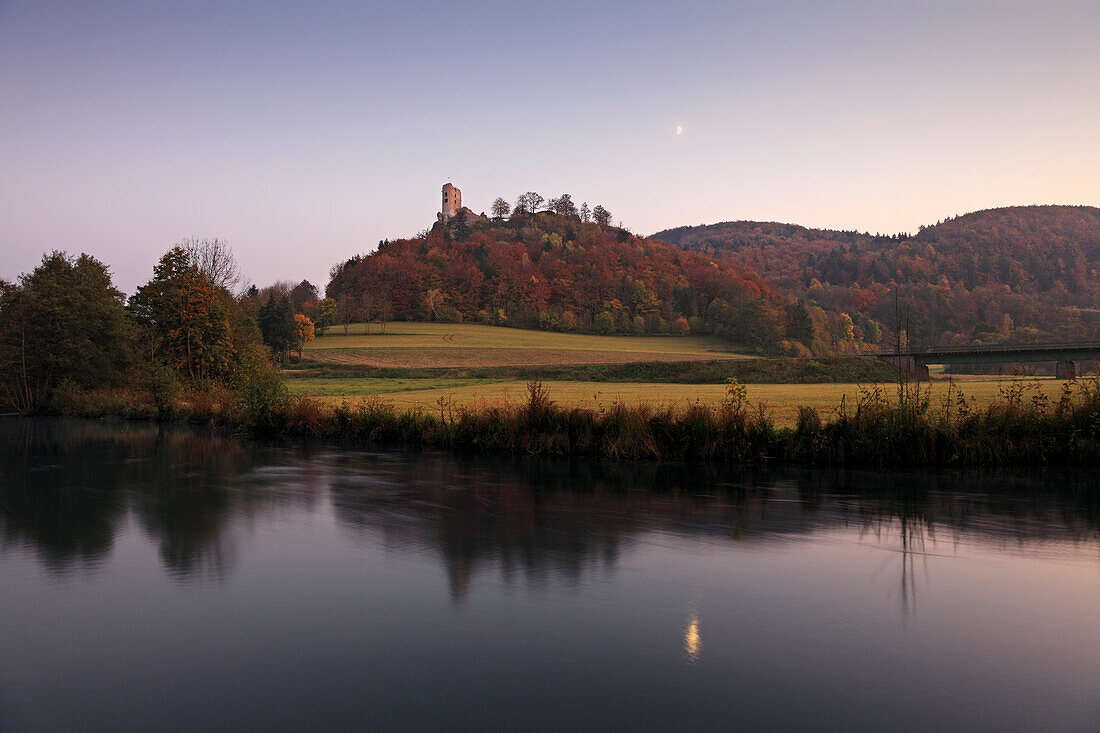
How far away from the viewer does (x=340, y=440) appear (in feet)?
73.2

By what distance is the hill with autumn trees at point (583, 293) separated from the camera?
106000mm

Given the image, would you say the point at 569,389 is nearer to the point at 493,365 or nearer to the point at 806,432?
the point at 493,365

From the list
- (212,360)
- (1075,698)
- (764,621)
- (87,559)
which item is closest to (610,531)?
(764,621)

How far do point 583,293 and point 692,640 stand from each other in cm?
11937

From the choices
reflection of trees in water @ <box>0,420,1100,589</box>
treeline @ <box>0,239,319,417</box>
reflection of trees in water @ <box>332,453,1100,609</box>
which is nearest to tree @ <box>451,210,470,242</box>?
treeline @ <box>0,239,319,417</box>

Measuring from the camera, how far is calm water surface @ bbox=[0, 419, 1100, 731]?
4.70m

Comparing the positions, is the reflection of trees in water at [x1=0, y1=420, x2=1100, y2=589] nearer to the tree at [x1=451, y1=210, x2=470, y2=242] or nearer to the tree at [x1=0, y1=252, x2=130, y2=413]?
the tree at [x1=0, y1=252, x2=130, y2=413]

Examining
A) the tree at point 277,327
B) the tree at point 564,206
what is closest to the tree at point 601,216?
the tree at point 564,206

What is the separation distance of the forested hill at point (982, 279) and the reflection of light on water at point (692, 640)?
283 feet

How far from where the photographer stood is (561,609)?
6.53 metres

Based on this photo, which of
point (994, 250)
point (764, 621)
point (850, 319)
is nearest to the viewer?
point (764, 621)

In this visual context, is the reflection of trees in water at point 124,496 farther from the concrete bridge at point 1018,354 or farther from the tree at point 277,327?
the tree at point 277,327

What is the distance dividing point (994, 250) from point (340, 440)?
133m

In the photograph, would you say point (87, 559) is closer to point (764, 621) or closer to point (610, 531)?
point (610, 531)
